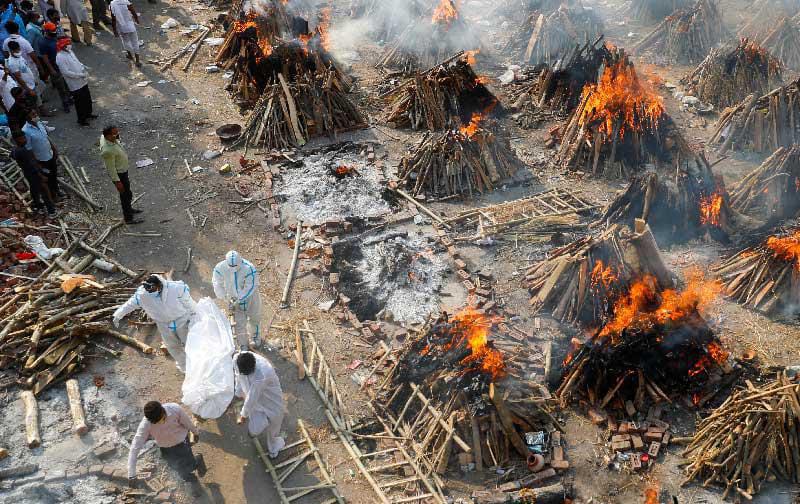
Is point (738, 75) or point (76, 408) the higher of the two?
point (738, 75)

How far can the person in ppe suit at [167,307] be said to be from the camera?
830 centimetres

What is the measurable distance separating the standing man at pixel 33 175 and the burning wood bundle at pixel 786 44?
19.1m

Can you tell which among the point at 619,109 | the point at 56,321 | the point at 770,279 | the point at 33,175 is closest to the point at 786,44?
the point at 619,109

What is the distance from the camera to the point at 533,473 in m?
8.05

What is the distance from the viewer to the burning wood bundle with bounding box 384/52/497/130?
15398 millimetres

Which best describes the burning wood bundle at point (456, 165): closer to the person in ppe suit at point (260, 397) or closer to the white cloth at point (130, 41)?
the person in ppe suit at point (260, 397)

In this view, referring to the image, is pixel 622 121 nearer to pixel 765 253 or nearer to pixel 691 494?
pixel 765 253

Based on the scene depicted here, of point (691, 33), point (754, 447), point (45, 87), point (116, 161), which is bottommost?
point (754, 447)

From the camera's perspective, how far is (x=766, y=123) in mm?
14688

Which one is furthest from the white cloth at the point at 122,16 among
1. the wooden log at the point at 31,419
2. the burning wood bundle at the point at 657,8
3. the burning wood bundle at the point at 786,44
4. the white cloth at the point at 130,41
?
the burning wood bundle at the point at 786,44

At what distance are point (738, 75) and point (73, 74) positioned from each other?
53.5 feet

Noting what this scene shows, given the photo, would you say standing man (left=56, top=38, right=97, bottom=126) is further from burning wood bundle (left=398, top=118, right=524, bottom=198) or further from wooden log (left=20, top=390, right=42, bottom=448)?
wooden log (left=20, top=390, right=42, bottom=448)

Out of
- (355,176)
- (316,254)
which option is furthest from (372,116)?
(316,254)

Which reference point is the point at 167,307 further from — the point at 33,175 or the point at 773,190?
the point at 773,190
